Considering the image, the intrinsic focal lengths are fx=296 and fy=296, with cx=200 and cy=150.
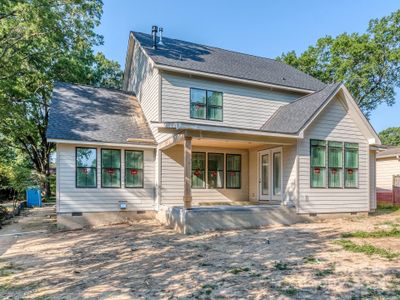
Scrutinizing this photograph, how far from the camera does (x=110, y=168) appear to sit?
37.3ft

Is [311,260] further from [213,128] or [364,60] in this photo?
[364,60]

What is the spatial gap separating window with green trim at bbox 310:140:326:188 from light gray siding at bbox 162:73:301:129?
9.00ft

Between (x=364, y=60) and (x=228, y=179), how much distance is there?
75.2 ft

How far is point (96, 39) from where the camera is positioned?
20500mm

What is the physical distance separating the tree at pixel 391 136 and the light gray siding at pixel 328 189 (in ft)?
178

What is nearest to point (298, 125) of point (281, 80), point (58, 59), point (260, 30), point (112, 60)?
point (281, 80)

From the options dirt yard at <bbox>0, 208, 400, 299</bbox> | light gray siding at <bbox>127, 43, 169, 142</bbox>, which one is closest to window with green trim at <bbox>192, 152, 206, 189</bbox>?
light gray siding at <bbox>127, 43, 169, 142</bbox>

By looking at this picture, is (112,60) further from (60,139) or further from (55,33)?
(60,139)

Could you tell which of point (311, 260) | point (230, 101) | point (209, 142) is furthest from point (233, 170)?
point (311, 260)

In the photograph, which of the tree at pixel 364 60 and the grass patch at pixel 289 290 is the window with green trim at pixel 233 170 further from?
the tree at pixel 364 60

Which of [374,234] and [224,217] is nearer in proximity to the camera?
[374,234]

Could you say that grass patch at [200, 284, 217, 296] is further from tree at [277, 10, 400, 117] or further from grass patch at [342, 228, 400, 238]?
tree at [277, 10, 400, 117]

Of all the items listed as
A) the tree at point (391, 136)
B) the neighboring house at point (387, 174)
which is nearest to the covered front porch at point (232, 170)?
the neighboring house at point (387, 174)

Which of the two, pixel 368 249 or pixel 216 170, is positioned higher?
pixel 216 170
